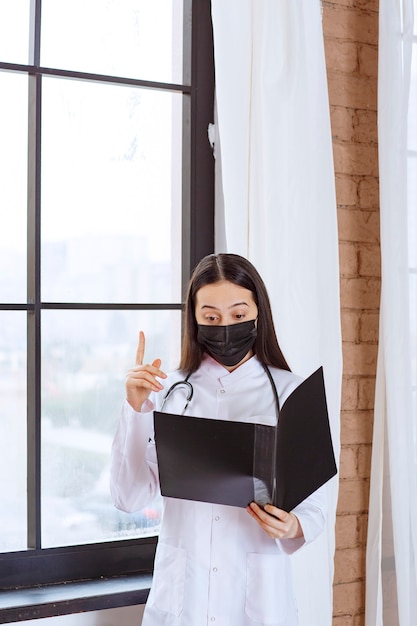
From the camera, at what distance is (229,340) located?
4.97 ft

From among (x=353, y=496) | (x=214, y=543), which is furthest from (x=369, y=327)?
(x=214, y=543)

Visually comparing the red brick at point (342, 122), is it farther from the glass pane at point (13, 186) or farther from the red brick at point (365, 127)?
the glass pane at point (13, 186)

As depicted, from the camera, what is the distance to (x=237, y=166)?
1931mm

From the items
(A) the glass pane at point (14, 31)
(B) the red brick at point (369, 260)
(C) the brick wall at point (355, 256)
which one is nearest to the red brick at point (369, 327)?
(C) the brick wall at point (355, 256)

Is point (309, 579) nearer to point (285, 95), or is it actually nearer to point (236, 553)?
point (236, 553)

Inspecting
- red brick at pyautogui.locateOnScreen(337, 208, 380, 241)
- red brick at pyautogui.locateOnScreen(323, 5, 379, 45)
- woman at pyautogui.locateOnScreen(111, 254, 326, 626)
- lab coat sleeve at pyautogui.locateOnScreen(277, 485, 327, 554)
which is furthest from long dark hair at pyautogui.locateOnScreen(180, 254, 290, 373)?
red brick at pyautogui.locateOnScreen(323, 5, 379, 45)

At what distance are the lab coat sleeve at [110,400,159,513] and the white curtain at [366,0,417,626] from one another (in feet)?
2.57

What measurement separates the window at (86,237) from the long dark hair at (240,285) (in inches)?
19.9

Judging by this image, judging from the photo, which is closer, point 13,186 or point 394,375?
point 13,186

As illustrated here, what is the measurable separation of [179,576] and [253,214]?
87cm

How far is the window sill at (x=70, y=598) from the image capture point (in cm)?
178

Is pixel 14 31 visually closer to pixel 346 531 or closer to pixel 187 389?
pixel 187 389

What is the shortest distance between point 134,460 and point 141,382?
0.54 feet

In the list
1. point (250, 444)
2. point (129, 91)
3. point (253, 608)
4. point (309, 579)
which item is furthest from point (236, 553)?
point (129, 91)
